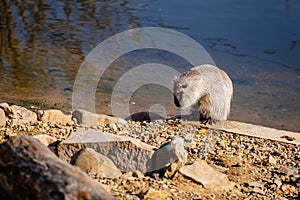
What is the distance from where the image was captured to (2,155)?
3.45m

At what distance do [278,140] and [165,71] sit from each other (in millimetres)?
3515

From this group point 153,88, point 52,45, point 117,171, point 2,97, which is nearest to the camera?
point 117,171

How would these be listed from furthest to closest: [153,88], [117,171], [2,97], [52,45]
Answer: [52,45] < [153,88] < [2,97] < [117,171]

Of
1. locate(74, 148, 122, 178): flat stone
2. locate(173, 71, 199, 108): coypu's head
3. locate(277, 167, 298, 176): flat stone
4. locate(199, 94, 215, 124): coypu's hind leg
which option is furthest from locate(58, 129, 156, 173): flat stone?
locate(199, 94, 215, 124): coypu's hind leg

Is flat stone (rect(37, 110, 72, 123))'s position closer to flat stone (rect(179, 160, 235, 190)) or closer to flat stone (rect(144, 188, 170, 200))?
flat stone (rect(179, 160, 235, 190))

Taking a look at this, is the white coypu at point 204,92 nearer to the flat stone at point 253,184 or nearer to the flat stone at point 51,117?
the flat stone at point 51,117

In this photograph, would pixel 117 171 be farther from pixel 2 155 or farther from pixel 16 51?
pixel 16 51

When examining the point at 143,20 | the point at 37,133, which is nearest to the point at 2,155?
the point at 37,133

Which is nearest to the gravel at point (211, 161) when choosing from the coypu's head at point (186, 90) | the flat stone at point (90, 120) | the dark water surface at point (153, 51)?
the flat stone at point (90, 120)

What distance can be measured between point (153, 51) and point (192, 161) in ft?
16.6

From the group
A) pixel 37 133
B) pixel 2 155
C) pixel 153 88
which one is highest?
pixel 2 155

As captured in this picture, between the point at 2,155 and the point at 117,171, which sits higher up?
the point at 2,155

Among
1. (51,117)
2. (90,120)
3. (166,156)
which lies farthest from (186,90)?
(166,156)

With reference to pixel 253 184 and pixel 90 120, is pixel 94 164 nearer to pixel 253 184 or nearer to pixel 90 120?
pixel 253 184
